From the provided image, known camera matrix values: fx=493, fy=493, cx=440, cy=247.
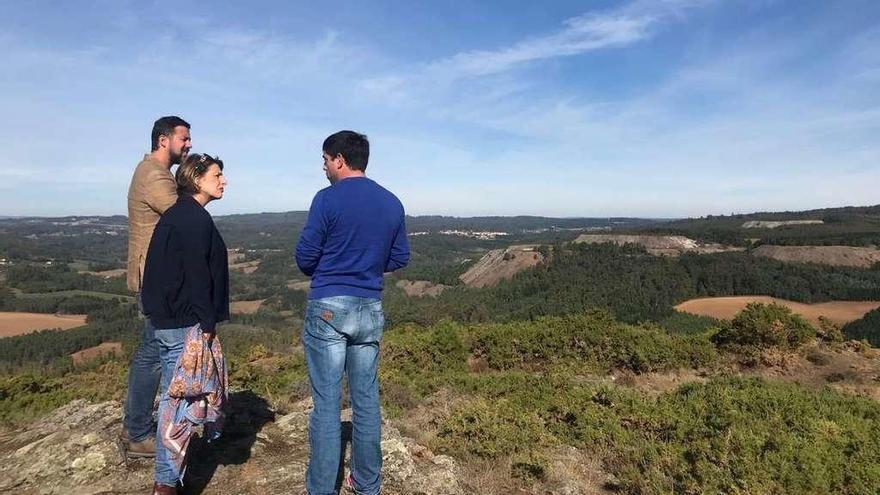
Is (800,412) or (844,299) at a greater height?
(800,412)

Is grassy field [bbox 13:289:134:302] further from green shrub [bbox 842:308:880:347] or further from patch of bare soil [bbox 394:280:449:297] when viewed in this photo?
green shrub [bbox 842:308:880:347]

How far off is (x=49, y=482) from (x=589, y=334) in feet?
32.7

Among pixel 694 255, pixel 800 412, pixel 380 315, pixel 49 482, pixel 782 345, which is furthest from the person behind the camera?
pixel 694 255

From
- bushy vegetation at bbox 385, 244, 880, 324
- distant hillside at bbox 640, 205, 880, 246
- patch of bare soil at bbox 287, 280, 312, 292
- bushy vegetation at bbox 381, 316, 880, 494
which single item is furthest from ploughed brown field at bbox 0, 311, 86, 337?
distant hillside at bbox 640, 205, 880, 246

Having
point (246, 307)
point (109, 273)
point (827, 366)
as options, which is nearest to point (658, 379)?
point (827, 366)

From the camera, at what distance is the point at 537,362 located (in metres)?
11.0

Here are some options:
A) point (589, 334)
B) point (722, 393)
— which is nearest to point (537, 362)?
point (589, 334)

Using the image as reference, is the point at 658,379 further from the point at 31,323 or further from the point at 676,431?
the point at 31,323

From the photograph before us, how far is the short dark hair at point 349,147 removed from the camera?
2830mm

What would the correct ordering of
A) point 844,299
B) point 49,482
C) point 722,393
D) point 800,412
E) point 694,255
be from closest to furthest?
1. point 49,482
2. point 800,412
3. point 722,393
4. point 844,299
5. point 694,255

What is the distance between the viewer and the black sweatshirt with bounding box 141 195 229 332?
2.76m

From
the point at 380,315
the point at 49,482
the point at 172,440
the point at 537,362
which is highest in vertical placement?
the point at 380,315

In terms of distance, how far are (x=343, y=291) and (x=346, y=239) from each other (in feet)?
0.96

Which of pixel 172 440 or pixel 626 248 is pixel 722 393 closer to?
pixel 172 440
